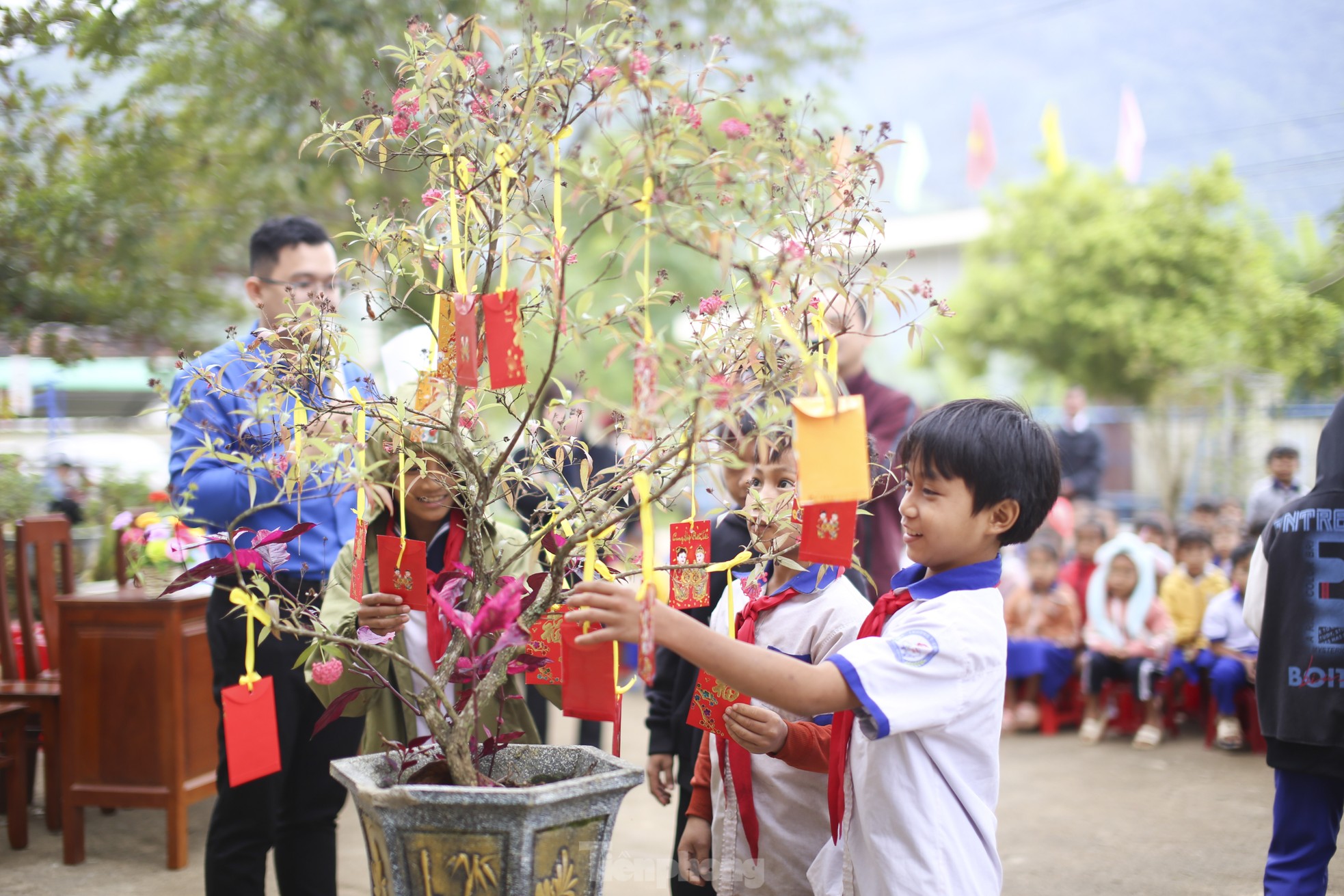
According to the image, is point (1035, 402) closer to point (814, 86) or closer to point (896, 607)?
point (814, 86)

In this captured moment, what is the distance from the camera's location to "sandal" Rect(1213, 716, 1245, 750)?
4.60m

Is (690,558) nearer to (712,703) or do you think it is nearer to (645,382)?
(712,703)

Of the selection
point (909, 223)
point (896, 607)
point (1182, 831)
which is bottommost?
point (1182, 831)

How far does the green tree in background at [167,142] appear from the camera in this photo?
13.5 feet

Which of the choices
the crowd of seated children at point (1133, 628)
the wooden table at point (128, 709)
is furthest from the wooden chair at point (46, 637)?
the crowd of seated children at point (1133, 628)

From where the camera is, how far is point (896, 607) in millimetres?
1589

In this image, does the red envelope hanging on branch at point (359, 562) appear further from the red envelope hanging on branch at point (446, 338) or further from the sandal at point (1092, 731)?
the sandal at point (1092, 731)

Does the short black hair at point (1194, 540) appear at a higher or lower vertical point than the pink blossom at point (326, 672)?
lower

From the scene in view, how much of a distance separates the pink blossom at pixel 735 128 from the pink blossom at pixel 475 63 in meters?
0.38

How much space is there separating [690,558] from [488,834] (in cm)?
52

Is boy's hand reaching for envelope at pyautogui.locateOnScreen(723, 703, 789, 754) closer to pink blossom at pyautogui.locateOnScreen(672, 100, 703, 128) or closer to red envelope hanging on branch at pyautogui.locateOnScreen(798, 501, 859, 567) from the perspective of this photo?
red envelope hanging on branch at pyautogui.locateOnScreen(798, 501, 859, 567)

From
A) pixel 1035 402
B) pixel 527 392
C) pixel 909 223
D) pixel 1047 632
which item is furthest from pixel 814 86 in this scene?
pixel 909 223

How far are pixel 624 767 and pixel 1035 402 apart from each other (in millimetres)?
15785

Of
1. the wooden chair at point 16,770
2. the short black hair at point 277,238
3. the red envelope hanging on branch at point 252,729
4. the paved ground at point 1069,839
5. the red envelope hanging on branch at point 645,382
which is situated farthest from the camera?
the wooden chair at point 16,770
